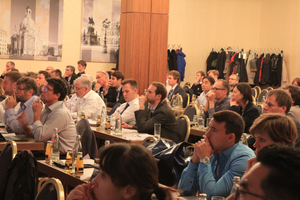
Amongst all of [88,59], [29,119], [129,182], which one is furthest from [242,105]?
[88,59]

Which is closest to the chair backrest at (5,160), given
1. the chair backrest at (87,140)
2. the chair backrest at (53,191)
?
the chair backrest at (53,191)

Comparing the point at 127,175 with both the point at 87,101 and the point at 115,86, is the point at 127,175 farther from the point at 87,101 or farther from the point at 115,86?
the point at 115,86

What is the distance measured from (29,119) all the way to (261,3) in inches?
522

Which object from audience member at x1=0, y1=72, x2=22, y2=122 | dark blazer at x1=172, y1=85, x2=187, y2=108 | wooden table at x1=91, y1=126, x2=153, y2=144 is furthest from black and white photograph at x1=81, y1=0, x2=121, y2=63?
wooden table at x1=91, y1=126, x2=153, y2=144

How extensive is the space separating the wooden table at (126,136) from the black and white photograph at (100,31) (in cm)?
852

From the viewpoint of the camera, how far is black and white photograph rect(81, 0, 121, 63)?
45.0 ft

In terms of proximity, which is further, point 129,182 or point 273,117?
point 273,117

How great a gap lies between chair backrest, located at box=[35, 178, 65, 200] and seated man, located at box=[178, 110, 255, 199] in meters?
1.04

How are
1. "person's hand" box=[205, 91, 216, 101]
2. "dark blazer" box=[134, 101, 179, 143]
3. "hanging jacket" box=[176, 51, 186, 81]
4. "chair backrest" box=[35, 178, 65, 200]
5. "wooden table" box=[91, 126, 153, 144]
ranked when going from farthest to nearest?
"hanging jacket" box=[176, 51, 186, 81] < "person's hand" box=[205, 91, 216, 101] < "dark blazer" box=[134, 101, 179, 143] < "wooden table" box=[91, 126, 153, 144] < "chair backrest" box=[35, 178, 65, 200]

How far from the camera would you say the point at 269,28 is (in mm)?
15555

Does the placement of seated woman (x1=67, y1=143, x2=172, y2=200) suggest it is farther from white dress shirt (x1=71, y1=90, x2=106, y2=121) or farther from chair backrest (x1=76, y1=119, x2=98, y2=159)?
white dress shirt (x1=71, y1=90, x2=106, y2=121)

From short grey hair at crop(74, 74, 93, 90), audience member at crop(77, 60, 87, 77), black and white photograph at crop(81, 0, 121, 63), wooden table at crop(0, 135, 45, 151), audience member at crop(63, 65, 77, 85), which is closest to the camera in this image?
wooden table at crop(0, 135, 45, 151)

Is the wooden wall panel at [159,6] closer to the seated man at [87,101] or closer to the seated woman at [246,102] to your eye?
the seated man at [87,101]

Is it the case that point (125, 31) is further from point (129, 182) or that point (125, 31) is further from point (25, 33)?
point (129, 182)
